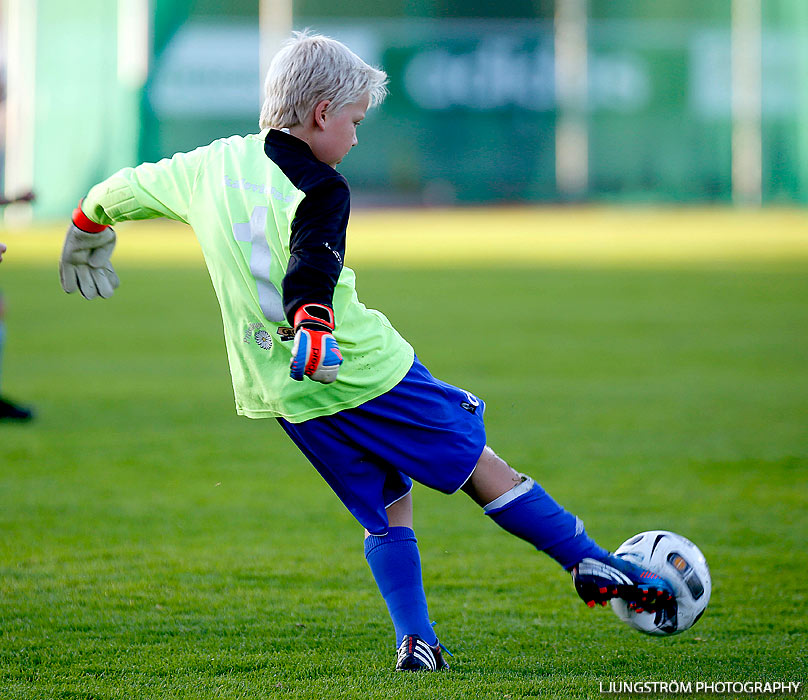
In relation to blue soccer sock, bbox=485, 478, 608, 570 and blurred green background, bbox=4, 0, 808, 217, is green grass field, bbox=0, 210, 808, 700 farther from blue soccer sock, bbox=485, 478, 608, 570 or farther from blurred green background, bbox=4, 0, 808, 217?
blurred green background, bbox=4, 0, 808, 217

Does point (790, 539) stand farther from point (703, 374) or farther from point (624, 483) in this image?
point (703, 374)

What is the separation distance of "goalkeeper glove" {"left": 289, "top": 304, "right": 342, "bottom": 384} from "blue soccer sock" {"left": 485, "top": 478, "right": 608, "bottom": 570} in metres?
0.61

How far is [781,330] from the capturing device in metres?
10.1

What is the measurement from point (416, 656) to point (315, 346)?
0.89 m

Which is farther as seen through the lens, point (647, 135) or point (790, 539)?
point (647, 135)

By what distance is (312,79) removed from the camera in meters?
2.52

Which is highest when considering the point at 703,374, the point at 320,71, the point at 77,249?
the point at 320,71

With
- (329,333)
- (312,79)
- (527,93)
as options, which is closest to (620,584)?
(329,333)

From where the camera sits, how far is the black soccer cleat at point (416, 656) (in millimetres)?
2766

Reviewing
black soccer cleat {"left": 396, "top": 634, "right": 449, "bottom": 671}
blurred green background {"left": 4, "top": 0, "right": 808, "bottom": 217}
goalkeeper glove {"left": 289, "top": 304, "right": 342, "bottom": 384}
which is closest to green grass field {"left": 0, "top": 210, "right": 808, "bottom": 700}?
black soccer cleat {"left": 396, "top": 634, "right": 449, "bottom": 671}

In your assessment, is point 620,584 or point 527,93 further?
point 527,93

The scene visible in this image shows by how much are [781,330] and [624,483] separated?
5.53 m

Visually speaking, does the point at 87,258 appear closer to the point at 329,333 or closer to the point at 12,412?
the point at 329,333

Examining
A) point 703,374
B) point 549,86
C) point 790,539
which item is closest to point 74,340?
point 703,374
